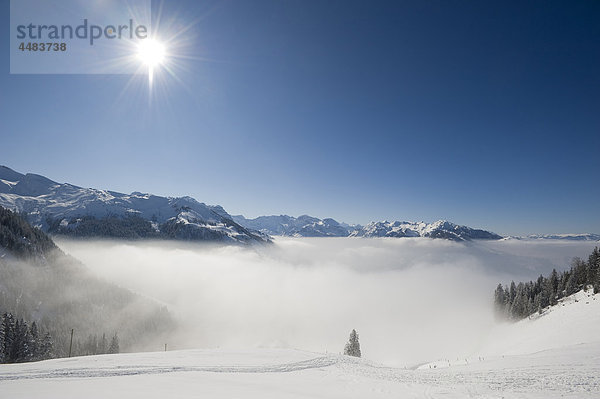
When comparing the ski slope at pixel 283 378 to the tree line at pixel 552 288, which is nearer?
the ski slope at pixel 283 378

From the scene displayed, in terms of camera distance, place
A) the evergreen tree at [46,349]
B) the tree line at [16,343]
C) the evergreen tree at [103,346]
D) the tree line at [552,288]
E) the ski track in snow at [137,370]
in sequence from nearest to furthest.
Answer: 1. the ski track in snow at [137,370]
2. the tree line at [16,343]
3. the evergreen tree at [46,349]
4. the tree line at [552,288]
5. the evergreen tree at [103,346]

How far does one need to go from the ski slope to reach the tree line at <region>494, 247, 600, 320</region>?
2531 inches

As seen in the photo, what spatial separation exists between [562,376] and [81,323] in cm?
17566

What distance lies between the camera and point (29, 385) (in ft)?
43.1

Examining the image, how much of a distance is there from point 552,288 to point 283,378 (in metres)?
99.9

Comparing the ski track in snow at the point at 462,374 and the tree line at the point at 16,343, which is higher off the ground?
the ski track in snow at the point at 462,374

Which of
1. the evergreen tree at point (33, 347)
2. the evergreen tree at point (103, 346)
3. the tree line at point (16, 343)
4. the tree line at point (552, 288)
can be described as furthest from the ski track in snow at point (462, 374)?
the evergreen tree at point (103, 346)

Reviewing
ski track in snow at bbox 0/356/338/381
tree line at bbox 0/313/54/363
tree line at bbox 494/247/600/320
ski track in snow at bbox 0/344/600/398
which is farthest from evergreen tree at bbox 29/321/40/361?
tree line at bbox 494/247/600/320

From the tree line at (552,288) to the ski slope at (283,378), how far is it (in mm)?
64282

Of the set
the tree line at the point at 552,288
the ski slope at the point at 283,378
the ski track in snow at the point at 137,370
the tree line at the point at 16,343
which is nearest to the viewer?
the ski slope at the point at 283,378

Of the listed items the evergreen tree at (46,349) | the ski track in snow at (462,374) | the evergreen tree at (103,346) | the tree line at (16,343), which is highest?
the ski track in snow at (462,374)

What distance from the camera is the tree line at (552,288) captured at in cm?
6762

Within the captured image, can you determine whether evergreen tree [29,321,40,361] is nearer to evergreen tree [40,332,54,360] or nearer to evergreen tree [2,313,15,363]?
evergreen tree [40,332,54,360]

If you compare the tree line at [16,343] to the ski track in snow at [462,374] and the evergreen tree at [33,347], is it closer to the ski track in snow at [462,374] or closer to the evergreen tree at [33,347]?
the evergreen tree at [33,347]
